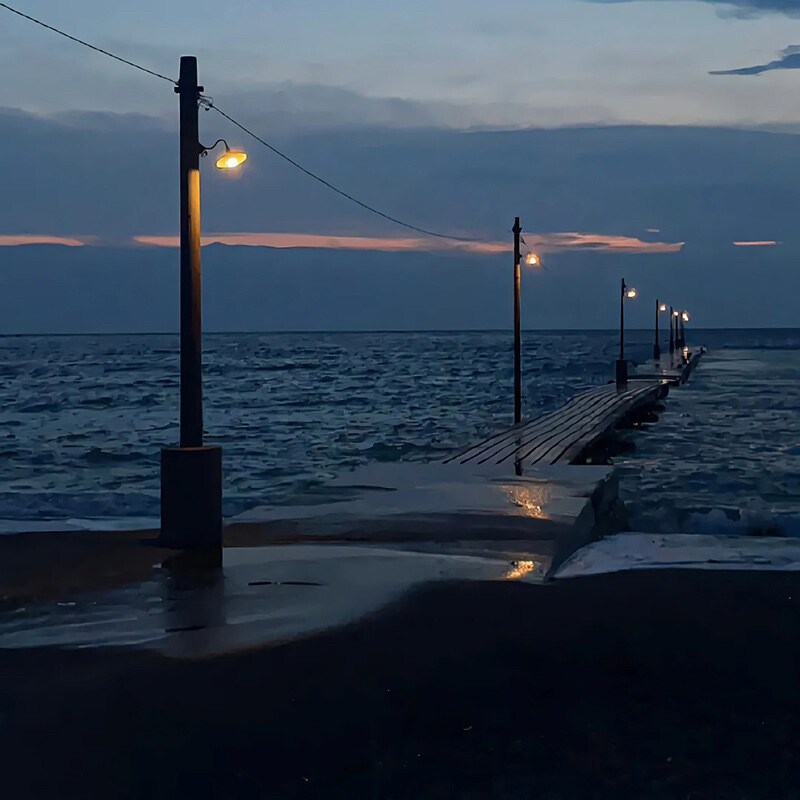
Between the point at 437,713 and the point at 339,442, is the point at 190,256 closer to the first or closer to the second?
the point at 437,713

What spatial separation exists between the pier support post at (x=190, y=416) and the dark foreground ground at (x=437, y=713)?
9.18 ft

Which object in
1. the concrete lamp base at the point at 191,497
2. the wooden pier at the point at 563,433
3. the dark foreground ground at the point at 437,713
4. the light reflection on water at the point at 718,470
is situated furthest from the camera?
the wooden pier at the point at 563,433

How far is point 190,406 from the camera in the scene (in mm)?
10039

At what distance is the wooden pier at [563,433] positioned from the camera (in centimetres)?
2005

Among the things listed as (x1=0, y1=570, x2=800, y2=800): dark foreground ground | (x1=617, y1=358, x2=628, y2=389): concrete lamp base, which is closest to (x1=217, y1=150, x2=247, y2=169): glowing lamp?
(x1=0, y1=570, x2=800, y2=800): dark foreground ground

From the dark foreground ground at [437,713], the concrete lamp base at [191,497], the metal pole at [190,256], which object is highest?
the metal pole at [190,256]

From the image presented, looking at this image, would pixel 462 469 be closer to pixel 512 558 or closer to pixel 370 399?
pixel 512 558

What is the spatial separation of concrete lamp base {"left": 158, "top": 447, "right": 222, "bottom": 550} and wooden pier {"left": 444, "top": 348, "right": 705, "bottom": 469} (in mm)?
8993

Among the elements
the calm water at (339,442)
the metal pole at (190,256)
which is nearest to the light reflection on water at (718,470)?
the calm water at (339,442)

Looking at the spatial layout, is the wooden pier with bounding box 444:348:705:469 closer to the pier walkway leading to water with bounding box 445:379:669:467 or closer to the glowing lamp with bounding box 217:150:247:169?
the pier walkway leading to water with bounding box 445:379:669:467

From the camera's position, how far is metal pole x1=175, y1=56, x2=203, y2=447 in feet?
32.6

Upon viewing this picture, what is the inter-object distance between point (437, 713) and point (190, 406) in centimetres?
508

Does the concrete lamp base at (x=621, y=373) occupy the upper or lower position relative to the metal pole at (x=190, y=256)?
lower

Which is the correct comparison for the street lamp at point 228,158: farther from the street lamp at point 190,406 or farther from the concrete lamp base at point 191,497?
the concrete lamp base at point 191,497
